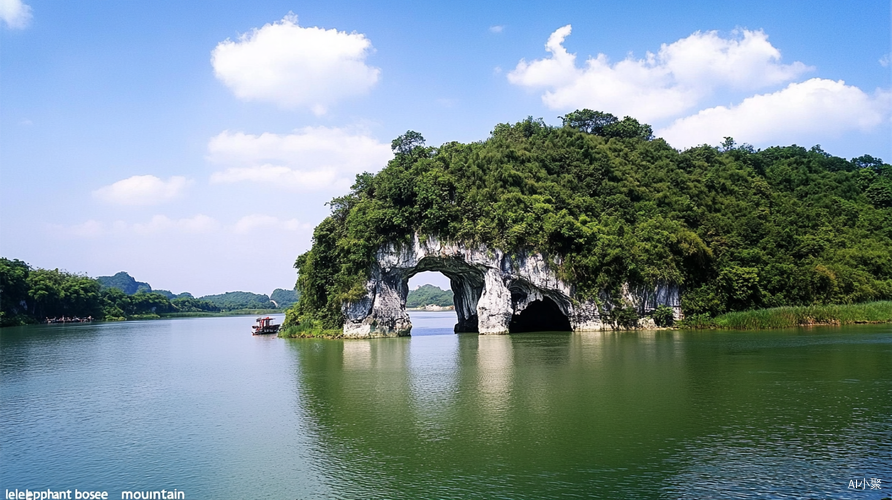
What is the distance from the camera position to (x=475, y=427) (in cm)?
1247

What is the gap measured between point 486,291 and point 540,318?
31.6 feet

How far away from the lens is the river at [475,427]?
30.4 feet

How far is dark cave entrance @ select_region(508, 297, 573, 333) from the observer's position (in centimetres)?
4447

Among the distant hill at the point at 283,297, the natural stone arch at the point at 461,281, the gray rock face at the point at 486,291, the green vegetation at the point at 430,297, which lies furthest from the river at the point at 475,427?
the distant hill at the point at 283,297

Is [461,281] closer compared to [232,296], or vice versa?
[461,281]

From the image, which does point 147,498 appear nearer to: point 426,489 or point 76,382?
point 426,489

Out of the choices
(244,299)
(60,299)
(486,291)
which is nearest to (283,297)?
(244,299)

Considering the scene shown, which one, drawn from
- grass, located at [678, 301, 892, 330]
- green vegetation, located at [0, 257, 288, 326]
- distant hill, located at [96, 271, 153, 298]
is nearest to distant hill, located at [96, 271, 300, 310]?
distant hill, located at [96, 271, 153, 298]

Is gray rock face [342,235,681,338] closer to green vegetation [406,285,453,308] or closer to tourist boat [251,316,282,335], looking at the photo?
tourist boat [251,316,282,335]

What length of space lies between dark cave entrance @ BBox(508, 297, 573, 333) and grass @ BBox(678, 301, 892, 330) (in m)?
11.9

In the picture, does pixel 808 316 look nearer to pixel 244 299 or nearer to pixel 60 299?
pixel 60 299

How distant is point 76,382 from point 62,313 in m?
65.4

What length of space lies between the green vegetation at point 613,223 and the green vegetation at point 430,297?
107 m

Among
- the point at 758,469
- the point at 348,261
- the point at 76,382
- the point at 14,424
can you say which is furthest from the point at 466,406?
the point at 348,261
